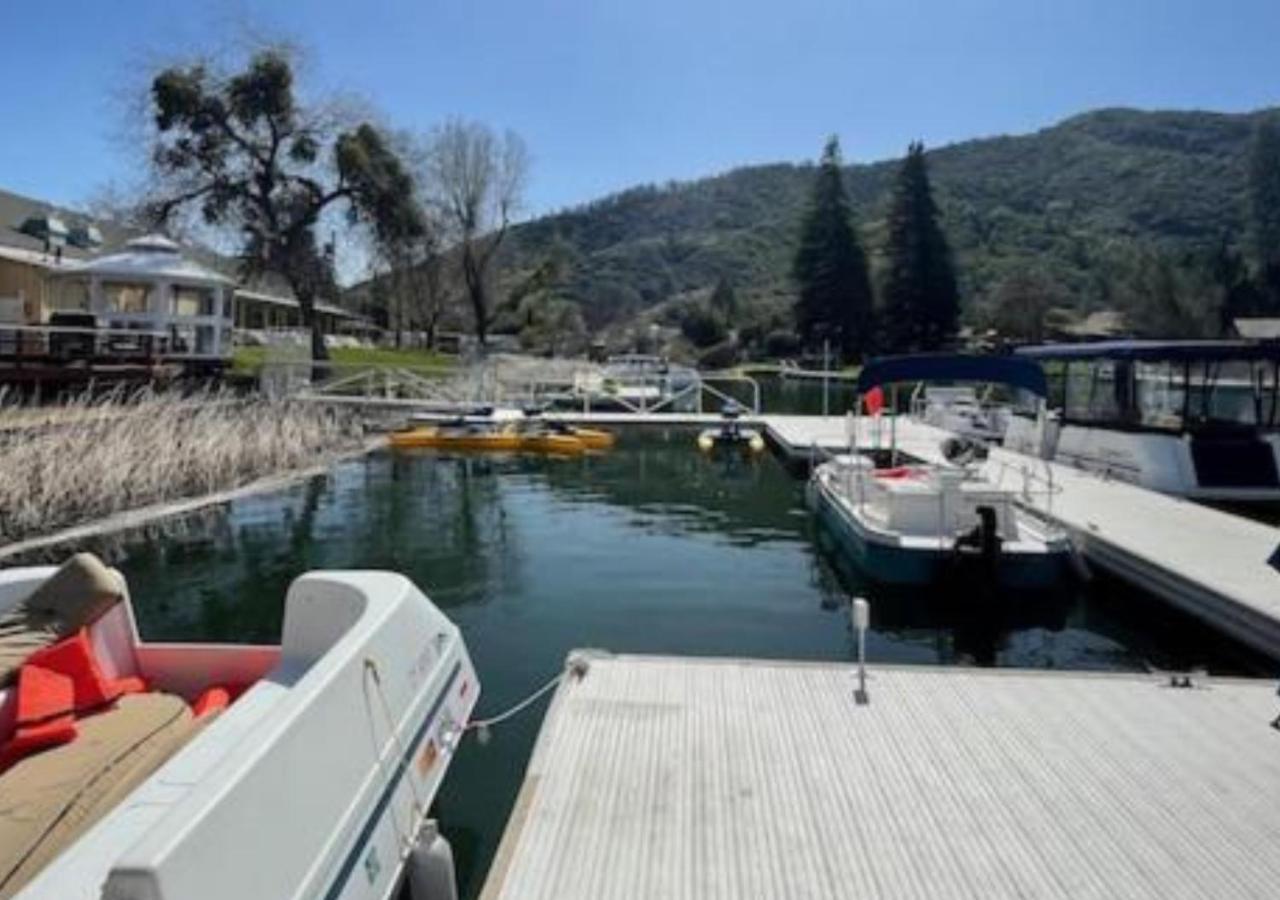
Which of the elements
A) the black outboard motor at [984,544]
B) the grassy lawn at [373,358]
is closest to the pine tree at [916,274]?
the grassy lawn at [373,358]

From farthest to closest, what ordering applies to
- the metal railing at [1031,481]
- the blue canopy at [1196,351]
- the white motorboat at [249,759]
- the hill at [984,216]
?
the hill at [984,216], the blue canopy at [1196,351], the metal railing at [1031,481], the white motorboat at [249,759]

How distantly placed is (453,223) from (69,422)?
4144 centimetres

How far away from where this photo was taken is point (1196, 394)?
56.6 ft

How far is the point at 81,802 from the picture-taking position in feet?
12.7

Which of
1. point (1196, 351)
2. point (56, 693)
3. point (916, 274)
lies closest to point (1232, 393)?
point (1196, 351)

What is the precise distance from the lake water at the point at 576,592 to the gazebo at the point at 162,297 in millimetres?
8135

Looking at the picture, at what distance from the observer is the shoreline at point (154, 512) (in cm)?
1273

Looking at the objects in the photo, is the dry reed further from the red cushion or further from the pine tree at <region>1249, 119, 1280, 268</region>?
the pine tree at <region>1249, 119, 1280, 268</region>

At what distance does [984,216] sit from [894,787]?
11685 cm

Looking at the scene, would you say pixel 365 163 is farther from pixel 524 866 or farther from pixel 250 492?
pixel 524 866

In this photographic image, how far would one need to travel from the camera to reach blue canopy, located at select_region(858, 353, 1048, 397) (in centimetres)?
1366

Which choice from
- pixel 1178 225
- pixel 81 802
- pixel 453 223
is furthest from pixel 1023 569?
pixel 1178 225

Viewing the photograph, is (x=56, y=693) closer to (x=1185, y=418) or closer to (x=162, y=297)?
(x=1185, y=418)

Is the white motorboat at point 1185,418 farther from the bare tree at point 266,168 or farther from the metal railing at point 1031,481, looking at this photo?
the bare tree at point 266,168
